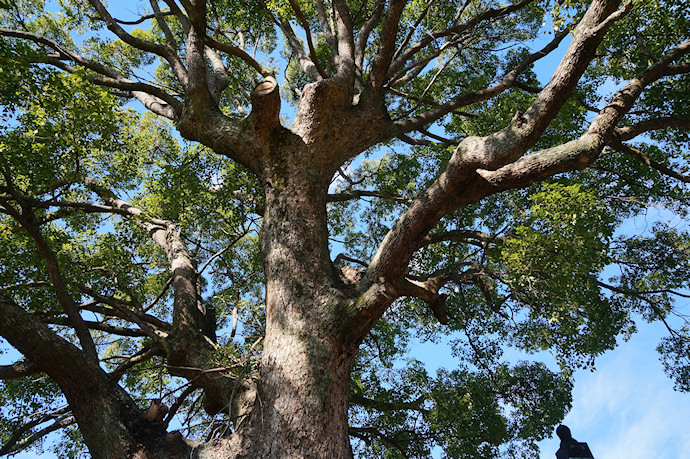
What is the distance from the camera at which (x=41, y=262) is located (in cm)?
621

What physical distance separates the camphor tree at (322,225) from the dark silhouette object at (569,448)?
3.92 feet

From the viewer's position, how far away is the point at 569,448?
18.0ft

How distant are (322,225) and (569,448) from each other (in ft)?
13.2

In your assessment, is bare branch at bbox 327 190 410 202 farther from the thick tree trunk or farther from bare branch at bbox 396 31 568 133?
the thick tree trunk

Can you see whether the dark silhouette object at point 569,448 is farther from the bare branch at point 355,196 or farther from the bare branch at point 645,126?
the bare branch at point 355,196

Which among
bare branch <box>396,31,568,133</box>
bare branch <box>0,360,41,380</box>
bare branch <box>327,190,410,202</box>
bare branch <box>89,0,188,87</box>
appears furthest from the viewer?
bare branch <box>327,190,410,202</box>

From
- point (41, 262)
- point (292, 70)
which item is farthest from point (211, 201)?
point (292, 70)

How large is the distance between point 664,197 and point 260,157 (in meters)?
6.47

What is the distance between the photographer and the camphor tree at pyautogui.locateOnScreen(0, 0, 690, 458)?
4.05 meters

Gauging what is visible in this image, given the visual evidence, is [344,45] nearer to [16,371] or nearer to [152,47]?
[152,47]

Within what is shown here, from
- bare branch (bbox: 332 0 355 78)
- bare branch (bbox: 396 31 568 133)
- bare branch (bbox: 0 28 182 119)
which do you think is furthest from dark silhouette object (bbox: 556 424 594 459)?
bare branch (bbox: 0 28 182 119)

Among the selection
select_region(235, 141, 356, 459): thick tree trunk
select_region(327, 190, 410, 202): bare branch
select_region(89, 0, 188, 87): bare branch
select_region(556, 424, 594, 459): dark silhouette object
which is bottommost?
select_region(556, 424, 594, 459): dark silhouette object

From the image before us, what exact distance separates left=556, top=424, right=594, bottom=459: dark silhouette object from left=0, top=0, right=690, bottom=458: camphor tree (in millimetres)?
1195

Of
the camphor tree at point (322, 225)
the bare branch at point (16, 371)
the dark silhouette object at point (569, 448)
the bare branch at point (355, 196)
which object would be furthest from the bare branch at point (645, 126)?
the bare branch at point (16, 371)
